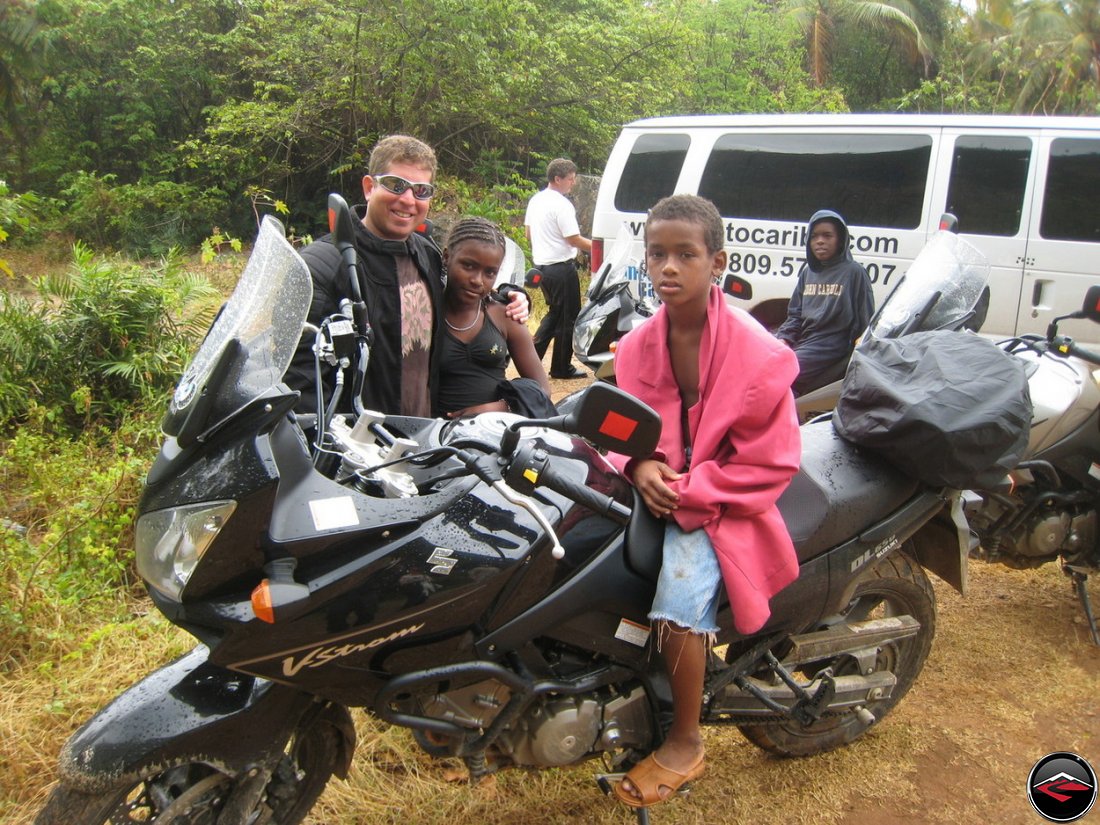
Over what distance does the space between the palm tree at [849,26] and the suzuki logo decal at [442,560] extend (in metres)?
22.6

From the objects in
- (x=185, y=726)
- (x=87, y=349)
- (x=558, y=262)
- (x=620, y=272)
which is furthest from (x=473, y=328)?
(x=558, y=262)

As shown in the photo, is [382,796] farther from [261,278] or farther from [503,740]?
[261,278]

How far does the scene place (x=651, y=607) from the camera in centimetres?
217

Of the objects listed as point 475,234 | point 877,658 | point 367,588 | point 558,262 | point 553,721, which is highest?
point 475,234

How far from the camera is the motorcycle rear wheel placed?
109 inches

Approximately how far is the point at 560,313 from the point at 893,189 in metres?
2.91

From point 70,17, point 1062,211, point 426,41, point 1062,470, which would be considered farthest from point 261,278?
point 70,17

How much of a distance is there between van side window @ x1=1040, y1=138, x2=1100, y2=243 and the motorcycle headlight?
18.8 feet

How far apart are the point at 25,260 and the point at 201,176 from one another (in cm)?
351

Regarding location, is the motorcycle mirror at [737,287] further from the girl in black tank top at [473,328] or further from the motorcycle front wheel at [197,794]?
the motorcycle front wheel at [197,794]

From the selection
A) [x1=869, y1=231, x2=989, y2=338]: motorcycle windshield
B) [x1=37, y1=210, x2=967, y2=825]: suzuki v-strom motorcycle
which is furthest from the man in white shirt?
[x1=37, y1=210, x2=967, y2=825]: suzuki v-strom motorcycle

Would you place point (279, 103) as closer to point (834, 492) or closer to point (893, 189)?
point (893, 189)

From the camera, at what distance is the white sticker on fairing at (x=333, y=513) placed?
1751 millimetres

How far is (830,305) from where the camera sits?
484 cm
